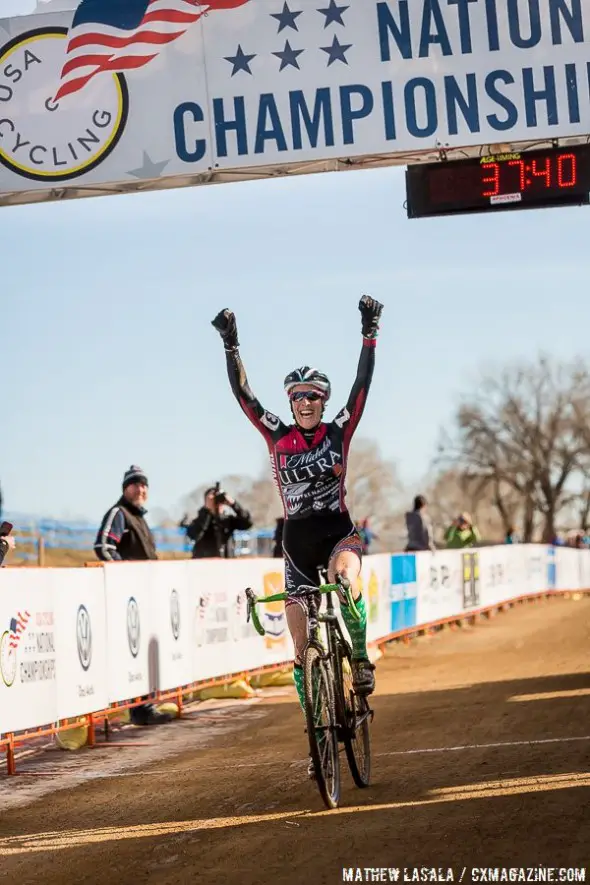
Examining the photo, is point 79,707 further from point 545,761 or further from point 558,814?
point 558,814

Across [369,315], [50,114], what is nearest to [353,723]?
[369,315]

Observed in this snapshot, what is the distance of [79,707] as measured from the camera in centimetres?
1095

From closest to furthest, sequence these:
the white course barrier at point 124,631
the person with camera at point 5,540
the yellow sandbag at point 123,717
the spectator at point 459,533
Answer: the white course barrier at point 124,631
the person with camera at point 5,540
the yellow sandbag at point 123,717
the spectator at point 459,533

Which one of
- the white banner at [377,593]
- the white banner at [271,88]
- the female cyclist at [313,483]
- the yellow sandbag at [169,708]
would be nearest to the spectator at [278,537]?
the white banner at [377,593]

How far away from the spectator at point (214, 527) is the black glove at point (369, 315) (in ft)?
24.3

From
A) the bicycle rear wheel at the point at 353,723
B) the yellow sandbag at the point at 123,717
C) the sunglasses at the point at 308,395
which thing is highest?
the sunglasses at the point at 308,395

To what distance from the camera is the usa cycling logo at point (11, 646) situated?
9.70m

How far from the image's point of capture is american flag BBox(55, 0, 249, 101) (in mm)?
13156

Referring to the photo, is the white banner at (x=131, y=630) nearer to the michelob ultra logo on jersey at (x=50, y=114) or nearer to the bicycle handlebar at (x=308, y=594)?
the michelob ultra logo on jersey at (x=50, y=114)

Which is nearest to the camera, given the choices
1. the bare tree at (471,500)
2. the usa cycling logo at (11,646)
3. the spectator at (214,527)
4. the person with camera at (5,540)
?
the usa cycling logo at (11,646)

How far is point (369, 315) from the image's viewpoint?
805 centimetres

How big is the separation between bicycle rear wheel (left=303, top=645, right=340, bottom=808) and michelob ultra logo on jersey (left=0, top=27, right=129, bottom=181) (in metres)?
7.66

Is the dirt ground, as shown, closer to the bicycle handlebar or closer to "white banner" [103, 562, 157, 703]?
A: "white banner" [103, 562, 157, 703]

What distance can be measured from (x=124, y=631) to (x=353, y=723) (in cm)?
484
